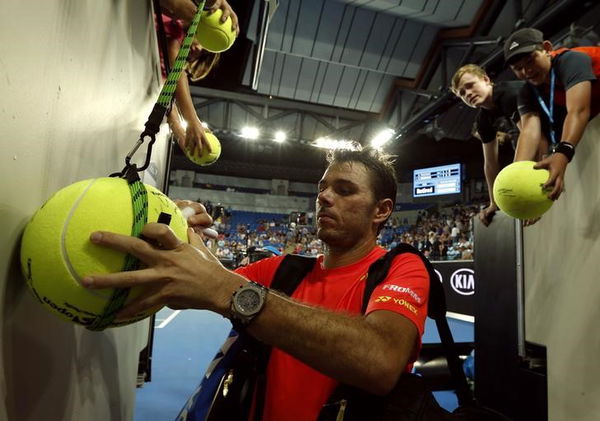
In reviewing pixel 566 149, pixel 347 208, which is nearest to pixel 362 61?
pixel 566 149

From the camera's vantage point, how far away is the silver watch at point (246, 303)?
2.60 feet

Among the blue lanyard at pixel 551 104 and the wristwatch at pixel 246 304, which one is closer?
the wristwatch at pixel 246 304

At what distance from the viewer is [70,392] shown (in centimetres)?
98

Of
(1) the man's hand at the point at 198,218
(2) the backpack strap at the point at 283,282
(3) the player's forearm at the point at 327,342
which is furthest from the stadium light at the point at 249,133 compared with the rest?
(3) the player's forearm at the point at 327,342

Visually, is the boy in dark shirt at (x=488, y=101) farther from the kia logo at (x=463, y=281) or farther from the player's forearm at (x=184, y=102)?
the kia logo at (x=463, y=281)

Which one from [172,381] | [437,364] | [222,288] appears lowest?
[172,381]

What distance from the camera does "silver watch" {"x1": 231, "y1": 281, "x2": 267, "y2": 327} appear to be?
79 cm

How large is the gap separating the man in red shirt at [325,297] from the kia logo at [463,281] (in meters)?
5.37

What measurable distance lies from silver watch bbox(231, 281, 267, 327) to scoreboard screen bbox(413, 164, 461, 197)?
13.6 metres

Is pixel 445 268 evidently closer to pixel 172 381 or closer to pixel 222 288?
pixel 172 381

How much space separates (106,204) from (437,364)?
3.67 metres

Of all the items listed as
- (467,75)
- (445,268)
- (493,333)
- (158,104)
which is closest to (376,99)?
(445,268)

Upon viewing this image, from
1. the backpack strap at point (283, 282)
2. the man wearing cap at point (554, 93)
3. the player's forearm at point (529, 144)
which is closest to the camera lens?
the backpack strap at point (283, 282)

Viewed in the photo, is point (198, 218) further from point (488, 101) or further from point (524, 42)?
point (488, 101)
